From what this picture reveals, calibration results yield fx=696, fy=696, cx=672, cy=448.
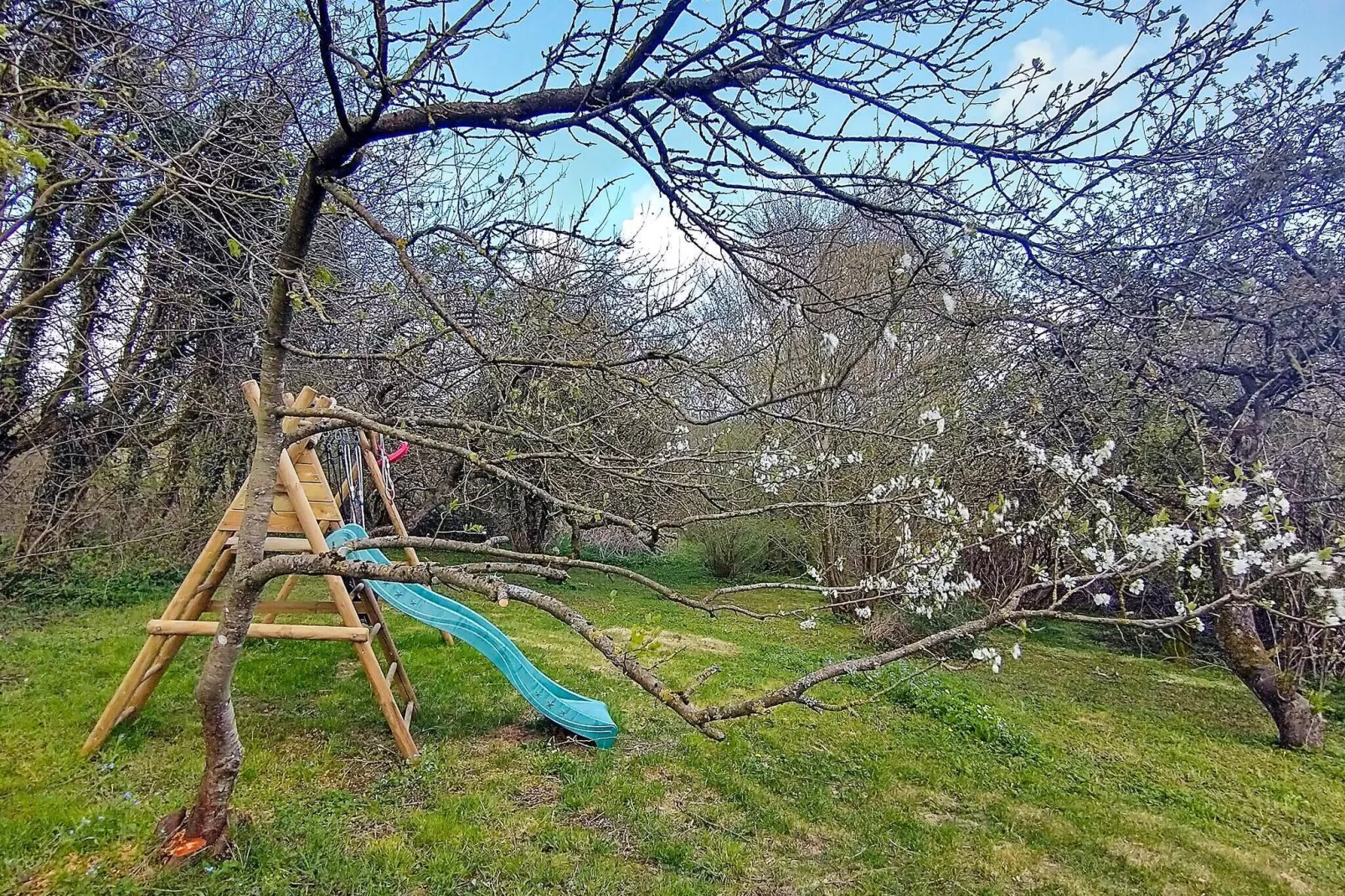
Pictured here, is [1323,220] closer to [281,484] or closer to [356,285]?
[281,484]

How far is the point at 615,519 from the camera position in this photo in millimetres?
2248

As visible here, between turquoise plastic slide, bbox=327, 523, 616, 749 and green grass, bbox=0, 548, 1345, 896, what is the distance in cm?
17

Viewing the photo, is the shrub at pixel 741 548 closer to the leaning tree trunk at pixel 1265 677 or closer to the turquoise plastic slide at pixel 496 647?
the leaning tree trunk at pixel 1265 677

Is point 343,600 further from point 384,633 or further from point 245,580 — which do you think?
point 245,580

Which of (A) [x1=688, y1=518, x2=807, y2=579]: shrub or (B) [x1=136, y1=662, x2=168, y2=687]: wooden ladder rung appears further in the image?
(A) [x1=688, y1=518, x2=807, y2=579]: shrub

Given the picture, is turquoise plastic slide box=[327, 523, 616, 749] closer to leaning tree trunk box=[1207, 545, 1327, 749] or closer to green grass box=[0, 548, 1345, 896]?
green grass box=[0, 548, 1345, 896]

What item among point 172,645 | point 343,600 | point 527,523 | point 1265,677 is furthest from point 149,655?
point 527,523

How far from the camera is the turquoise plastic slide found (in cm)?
436

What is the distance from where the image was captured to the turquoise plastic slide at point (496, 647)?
4359 mm

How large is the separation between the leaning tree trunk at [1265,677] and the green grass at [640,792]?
24 centimetres

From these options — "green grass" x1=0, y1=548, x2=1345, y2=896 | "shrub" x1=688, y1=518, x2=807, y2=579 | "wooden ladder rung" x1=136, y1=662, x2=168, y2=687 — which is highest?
"shrub" x1=688, y1=518, x2=807, y2=579

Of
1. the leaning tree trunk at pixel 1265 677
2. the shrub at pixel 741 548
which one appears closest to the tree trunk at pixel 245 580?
the leaning tree trunk at pixel 1265 677

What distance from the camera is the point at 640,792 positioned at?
380 centimetres

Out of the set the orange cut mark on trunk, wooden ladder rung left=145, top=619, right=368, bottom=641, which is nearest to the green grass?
the orange cut mark on trunk
